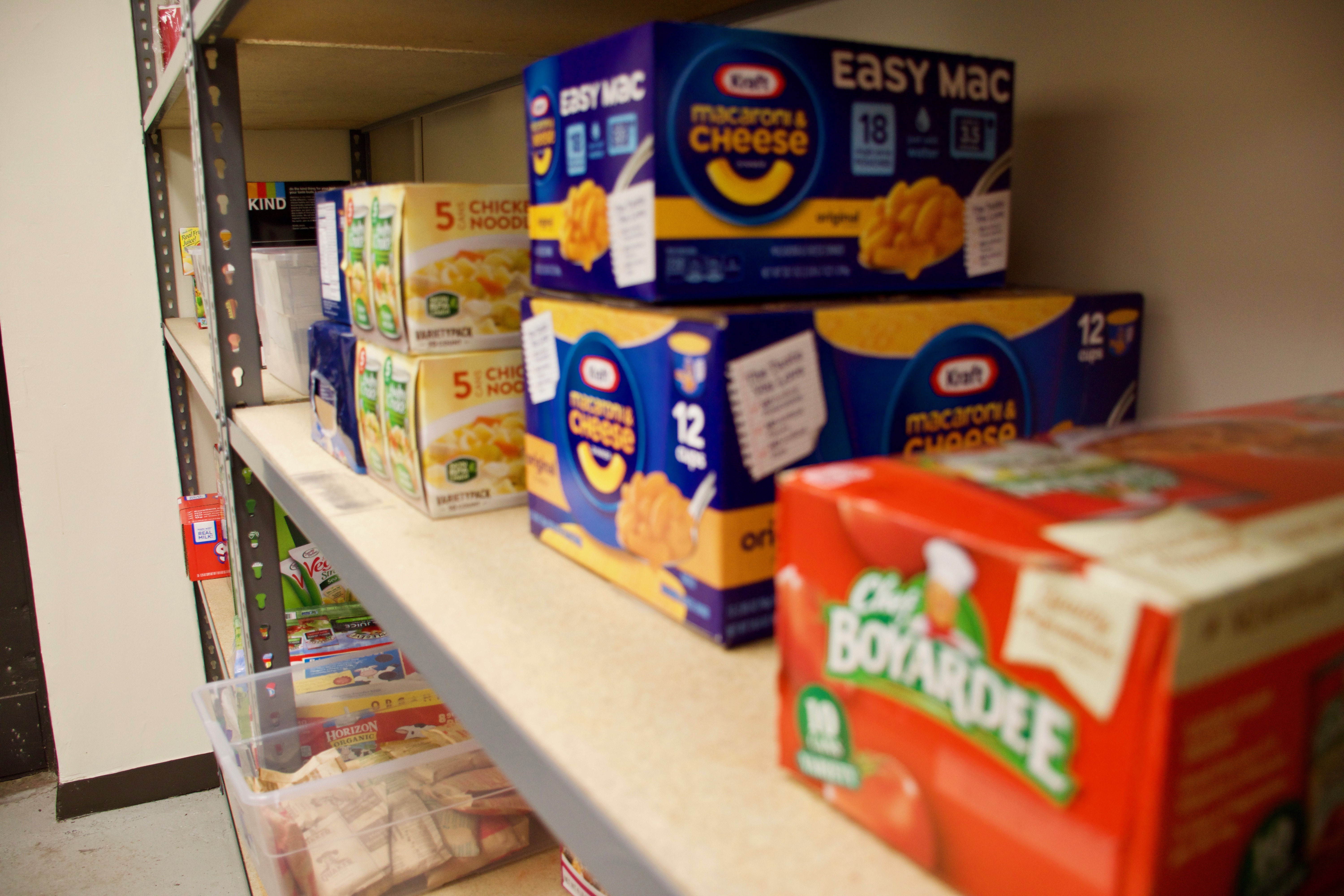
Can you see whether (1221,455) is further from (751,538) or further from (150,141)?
(150,141)

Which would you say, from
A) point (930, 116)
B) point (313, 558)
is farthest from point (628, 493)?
point (313, 558)

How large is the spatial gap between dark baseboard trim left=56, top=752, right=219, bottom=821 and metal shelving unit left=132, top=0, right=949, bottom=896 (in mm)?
1703

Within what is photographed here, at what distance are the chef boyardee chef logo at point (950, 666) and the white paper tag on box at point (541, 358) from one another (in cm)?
43

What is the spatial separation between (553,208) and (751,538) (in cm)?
33

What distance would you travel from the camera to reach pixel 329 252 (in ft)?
3.93

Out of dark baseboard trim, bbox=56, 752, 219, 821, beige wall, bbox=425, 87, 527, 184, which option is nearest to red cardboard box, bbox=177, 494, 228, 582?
beige wall, bbox=425, 87, 527, 184

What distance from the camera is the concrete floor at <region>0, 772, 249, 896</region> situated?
8.70ft

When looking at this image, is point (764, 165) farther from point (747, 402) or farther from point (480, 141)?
point (480, 141)

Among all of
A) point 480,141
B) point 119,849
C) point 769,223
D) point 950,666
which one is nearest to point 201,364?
point 480,141

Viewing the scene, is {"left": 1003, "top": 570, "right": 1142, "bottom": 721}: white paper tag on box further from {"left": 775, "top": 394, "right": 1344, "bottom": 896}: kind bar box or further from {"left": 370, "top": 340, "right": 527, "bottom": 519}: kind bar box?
{"left": 370, "top": 340, "right": 527, "bottom": 519}: kind bar box

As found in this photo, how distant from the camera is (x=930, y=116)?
0.73 meters

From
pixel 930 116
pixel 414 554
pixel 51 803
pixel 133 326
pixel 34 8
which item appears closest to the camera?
pixel 930 116

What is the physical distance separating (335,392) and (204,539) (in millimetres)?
1193

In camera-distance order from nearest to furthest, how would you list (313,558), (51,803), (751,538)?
(751,538) → (313,558) → (51,803)
